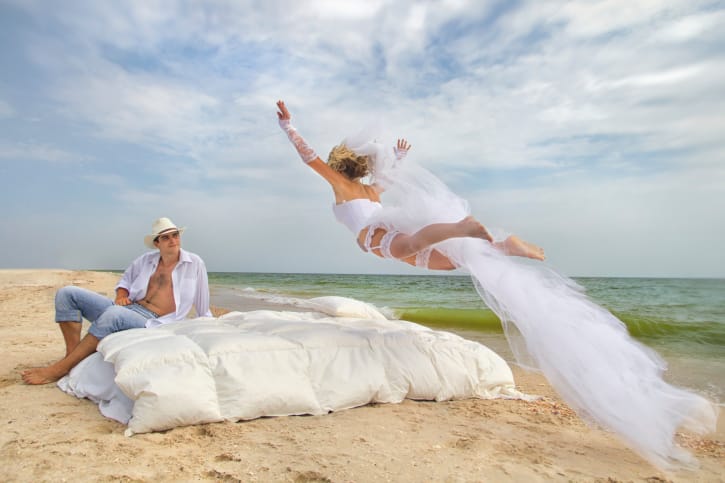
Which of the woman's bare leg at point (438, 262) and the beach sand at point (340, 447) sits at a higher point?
the woman's bare leg at point (438, 262)

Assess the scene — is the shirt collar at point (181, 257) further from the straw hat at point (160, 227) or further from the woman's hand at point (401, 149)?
the woman's hand at point (401, 149)

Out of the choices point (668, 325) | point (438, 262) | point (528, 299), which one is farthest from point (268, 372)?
point (668, 325)

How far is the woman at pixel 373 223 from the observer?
11.1 feet

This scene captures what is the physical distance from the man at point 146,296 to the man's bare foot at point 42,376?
0.06ft

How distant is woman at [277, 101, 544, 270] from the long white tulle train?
0.11 m

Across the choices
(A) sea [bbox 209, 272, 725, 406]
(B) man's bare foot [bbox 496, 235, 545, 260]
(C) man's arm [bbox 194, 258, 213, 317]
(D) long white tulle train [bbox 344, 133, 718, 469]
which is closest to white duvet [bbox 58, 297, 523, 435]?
(C) man's arm [bbox 194, 258, 213, 317]

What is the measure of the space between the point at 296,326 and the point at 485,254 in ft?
4.92

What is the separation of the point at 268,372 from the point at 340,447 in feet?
2.45

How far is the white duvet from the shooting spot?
2902mm

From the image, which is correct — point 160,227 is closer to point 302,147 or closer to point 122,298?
point 122,298

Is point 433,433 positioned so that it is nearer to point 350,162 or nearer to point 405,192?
point 405,192

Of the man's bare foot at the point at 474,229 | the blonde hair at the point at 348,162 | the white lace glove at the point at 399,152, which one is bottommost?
the man's bare foot at the point at 474,229

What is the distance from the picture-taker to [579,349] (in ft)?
9.36

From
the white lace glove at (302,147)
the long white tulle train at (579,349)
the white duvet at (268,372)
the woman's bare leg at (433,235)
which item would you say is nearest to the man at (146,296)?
the white duvet at (268,372)
